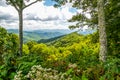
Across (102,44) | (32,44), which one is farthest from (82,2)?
(32,44)

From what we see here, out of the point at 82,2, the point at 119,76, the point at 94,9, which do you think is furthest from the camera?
the point at 94,9

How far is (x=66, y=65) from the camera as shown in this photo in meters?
9.92

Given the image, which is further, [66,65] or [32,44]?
[32,44]

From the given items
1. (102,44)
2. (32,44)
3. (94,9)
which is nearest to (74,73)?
(102,44)

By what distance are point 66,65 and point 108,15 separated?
1856cm

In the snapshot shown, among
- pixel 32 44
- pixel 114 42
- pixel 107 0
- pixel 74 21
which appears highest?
pixel 107 0

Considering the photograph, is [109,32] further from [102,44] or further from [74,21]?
[102,44]

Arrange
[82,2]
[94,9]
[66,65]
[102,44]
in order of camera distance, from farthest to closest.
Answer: [94,9] → [82,2] → [102,44] → [66,65]

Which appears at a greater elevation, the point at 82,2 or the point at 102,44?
the point at 82,2

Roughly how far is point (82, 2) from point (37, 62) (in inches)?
682

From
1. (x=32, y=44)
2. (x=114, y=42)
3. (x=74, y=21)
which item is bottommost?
(x=32, y=44)

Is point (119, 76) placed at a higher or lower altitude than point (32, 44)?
higher

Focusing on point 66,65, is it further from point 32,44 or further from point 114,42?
point 32,44

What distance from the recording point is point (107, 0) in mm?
28078
